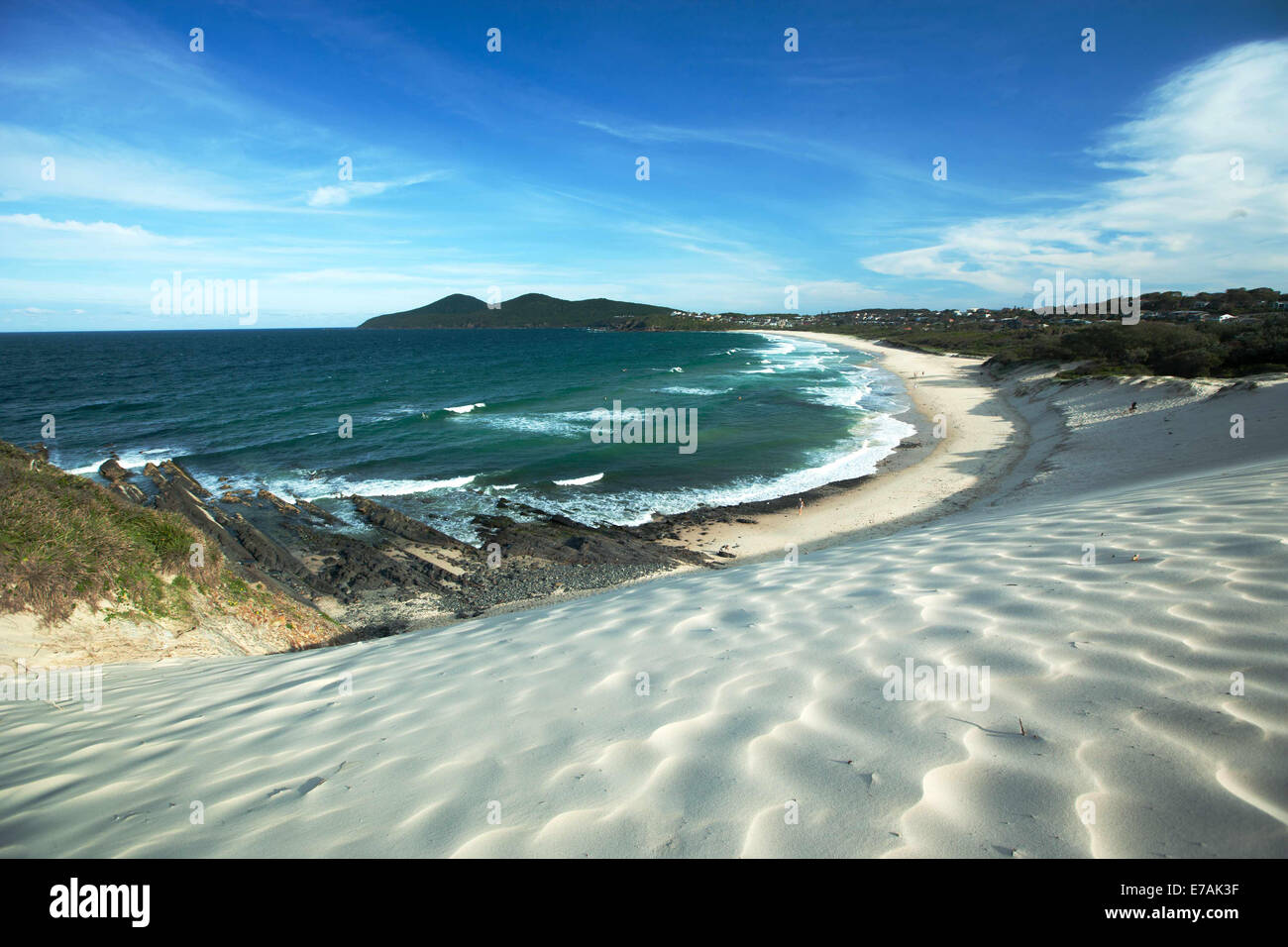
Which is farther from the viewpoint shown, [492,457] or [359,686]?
[492,457]

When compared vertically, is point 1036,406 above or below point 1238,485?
above

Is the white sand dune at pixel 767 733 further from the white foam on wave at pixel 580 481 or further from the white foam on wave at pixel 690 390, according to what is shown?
the white foam on wave at pixel 690 390

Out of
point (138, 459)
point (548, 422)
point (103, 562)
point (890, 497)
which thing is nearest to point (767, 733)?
point (103, 562)

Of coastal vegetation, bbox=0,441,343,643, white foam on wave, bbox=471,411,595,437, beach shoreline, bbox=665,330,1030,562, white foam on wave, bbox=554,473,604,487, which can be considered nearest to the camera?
coastal vegetation, bbox=0,441,343,643

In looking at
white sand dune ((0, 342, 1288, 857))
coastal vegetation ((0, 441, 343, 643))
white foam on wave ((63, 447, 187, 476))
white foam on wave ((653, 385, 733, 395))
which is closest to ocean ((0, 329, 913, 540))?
white foam on wave ((63, 447, 187, 476))

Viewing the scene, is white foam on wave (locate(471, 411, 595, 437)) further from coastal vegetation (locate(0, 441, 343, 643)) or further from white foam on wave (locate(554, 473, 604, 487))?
coastal vegetation (locate(0, 441, 343, 643))
